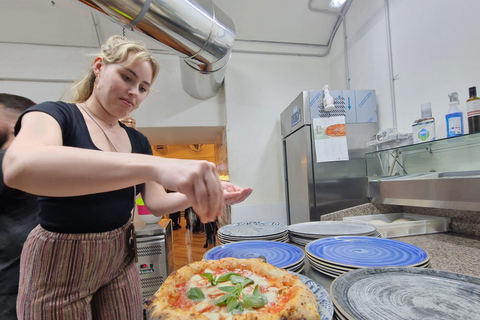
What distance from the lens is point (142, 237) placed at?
192cm

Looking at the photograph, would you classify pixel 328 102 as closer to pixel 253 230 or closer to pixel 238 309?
pixel 253 230

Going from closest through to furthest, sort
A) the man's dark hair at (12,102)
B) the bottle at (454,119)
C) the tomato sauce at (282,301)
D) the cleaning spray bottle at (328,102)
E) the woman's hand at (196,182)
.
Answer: the woman's hand at (196,182) → the tomato sauce at (282,301) → the man's dark hair at (12,102) → the bottle at (454,119) → the cleaning spray bottle at (328,102)

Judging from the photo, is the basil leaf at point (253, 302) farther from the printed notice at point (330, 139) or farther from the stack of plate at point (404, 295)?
the printed notice at point (330, 139)

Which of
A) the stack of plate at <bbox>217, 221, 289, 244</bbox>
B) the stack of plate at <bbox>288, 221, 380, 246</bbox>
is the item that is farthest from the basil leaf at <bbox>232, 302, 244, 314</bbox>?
the stack of plate at <bbox>288, 221, 380, 246</bbox>

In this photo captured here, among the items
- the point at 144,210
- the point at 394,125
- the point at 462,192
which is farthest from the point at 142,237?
the point at 394,125

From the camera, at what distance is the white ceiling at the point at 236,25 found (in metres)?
2.34

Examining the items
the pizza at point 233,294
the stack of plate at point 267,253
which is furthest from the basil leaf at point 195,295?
the stack of plate at point 267,253

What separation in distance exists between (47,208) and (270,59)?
289 centimetres

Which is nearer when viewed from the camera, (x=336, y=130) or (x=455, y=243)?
(x=455, y=243)

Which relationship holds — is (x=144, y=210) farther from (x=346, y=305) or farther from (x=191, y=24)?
(x=346, y=305)

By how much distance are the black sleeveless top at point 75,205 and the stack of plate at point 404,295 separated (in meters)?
0.68

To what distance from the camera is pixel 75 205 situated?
0.67 metres

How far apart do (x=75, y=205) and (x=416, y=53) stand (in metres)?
2.22

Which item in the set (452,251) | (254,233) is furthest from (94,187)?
(452,251)
